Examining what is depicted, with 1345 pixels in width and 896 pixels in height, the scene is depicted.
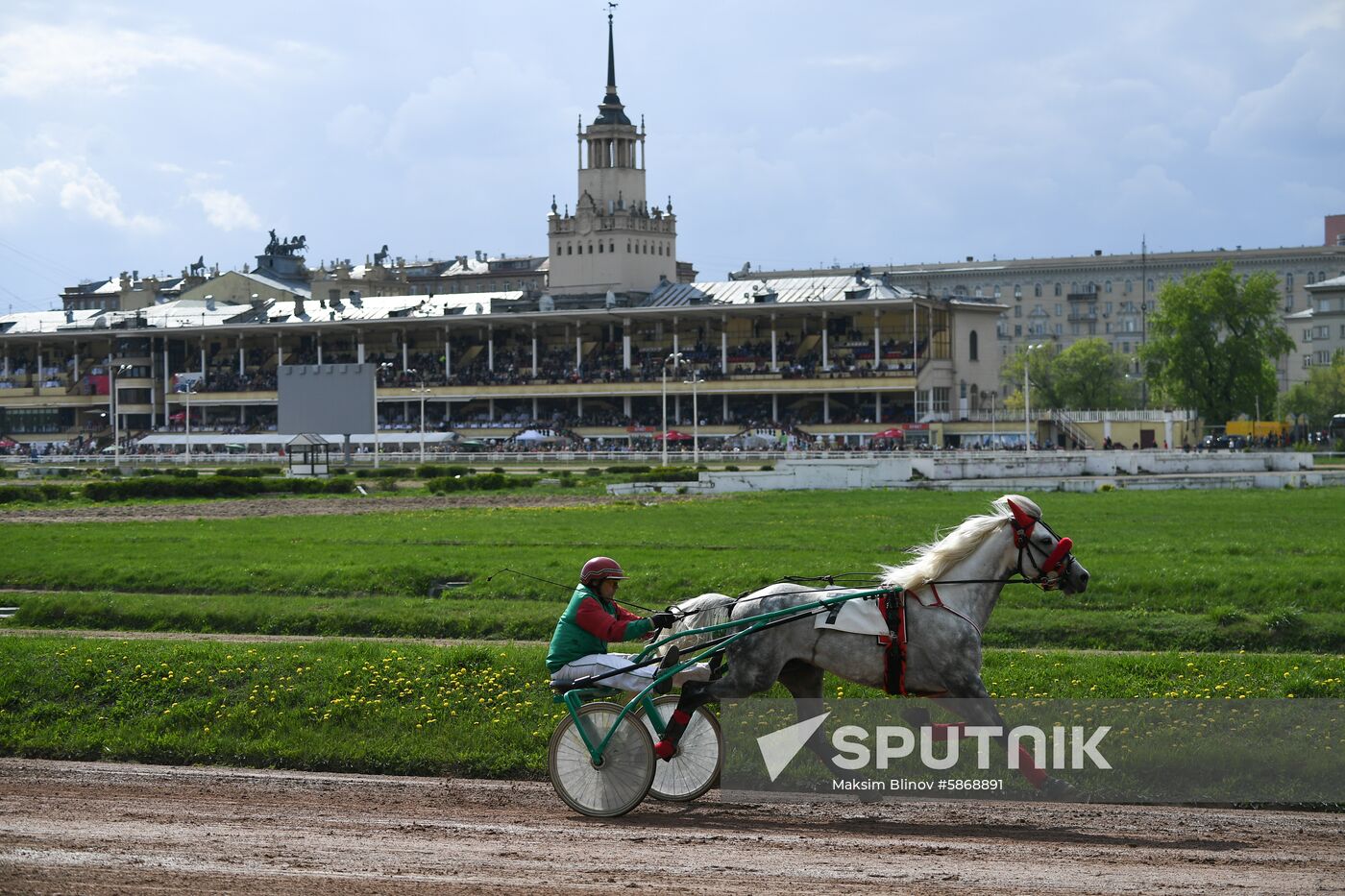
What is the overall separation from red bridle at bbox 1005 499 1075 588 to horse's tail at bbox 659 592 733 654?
7.16 ft

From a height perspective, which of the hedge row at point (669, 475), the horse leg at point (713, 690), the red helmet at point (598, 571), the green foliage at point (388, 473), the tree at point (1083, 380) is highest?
the tree at point (1083, 380)

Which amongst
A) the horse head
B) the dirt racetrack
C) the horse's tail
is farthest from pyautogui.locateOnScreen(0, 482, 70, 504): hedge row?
the horse head

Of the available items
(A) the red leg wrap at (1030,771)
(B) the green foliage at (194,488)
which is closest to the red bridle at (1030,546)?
(A) the red leg wrap at (1030,771)

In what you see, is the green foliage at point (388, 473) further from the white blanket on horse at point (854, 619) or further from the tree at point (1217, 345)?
the white blanket on horse at point (854, 619)

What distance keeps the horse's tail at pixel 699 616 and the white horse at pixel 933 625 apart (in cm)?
1

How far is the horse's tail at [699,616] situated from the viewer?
40.5 feet

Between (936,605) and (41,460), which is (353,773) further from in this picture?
(41,460)

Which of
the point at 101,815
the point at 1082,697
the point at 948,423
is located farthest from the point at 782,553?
the point at 948,423

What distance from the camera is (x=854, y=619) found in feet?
39.3

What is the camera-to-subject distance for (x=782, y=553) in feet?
95.0

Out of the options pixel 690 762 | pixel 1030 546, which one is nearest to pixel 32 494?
pixel 690 762

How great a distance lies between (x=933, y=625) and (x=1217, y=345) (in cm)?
9021

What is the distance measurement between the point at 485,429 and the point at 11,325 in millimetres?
48728
